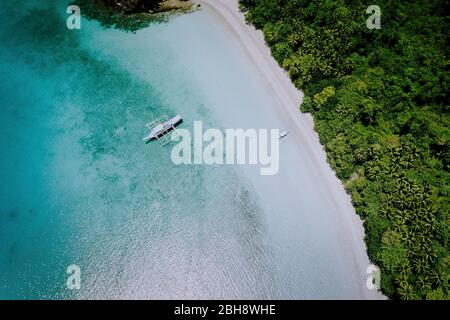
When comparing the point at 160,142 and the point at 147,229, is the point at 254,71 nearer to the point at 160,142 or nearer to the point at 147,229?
the point at 160,142

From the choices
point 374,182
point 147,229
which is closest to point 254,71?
point 374,182
